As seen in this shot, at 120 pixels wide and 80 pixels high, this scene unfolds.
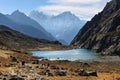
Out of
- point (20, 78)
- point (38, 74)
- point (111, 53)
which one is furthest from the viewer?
point (111, 53)

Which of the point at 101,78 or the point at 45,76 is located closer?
the point at 45,76

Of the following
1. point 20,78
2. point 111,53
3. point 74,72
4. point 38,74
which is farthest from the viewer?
point 111,53

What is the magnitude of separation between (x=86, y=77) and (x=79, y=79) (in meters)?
3.40

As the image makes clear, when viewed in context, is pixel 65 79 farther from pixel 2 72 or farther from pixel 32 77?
pixel 2 72

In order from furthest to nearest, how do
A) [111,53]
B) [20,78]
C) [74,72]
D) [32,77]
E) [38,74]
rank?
[111,53]
[74,72]
[38,74]
[32,77]
[20,78]

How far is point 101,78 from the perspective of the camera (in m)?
64.6

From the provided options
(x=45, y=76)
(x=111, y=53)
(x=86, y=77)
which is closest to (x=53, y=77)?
(x=45, y=76)

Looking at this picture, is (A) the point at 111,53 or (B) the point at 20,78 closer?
(B) the point at 20,78

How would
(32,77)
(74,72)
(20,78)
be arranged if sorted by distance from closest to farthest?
(20,78) → (32,77) → (74,72)

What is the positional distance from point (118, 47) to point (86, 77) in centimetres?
12539

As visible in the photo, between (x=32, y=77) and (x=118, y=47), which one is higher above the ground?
(x=118, y=47)

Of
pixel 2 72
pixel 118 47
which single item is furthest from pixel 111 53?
pixel 2 72

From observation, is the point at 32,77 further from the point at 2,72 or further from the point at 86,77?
the point at 86,77

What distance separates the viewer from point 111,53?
182 metres
